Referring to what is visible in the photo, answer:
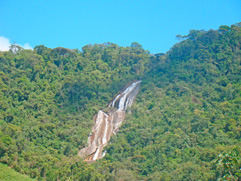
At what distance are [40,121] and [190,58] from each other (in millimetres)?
36617

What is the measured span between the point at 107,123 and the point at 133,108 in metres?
5.68

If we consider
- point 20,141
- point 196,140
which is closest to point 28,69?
point 20,141

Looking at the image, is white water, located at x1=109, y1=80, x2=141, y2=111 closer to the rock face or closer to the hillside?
the rock face

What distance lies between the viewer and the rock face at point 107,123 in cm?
4956

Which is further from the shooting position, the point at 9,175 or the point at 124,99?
the point at 124,99

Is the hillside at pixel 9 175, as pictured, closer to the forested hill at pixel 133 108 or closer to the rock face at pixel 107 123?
the forested hill at pixel 133 108

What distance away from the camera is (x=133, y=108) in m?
58.7

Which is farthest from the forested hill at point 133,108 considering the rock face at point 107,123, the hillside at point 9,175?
the hillside at point 9,175

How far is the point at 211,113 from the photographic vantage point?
49906mm

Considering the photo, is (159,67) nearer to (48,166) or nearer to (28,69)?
(28,69)

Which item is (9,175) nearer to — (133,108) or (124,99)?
(133,108)

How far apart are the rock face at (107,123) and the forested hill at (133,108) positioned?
136cm

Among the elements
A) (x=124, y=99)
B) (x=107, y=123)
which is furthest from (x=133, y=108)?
(x=107, y=123)

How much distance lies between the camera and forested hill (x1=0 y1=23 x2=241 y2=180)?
39.3 m
